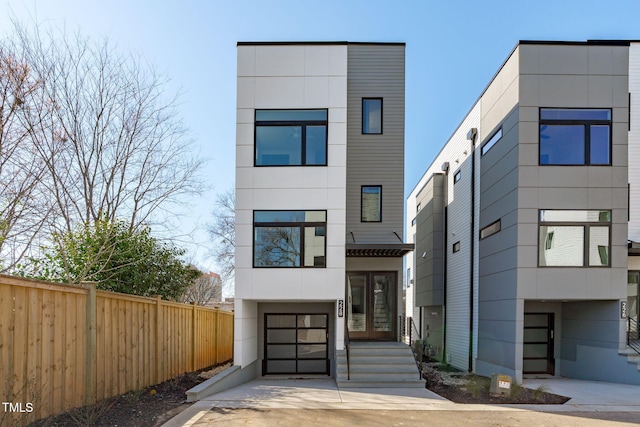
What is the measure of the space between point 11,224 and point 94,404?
16.0 feet

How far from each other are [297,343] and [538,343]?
6.93 metres

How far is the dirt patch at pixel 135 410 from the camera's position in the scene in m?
5.30

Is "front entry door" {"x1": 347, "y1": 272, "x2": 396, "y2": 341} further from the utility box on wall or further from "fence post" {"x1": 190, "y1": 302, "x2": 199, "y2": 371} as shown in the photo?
"fence post" {"x1": 190, "y1": 302, "x2": 199, "y2": 371}

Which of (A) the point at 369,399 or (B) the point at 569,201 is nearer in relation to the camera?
(A) the point at 369,399

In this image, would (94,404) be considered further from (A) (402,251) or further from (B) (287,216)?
(A) (402,251)

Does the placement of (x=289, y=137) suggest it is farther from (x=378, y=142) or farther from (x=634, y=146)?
(x=634, y=146)

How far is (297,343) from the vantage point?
11.7 metres

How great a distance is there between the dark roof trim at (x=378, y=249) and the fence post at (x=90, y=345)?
237 inches

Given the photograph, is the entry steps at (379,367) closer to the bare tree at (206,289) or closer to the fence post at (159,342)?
the fence post at (159,342)

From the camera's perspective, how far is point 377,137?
12.3 m

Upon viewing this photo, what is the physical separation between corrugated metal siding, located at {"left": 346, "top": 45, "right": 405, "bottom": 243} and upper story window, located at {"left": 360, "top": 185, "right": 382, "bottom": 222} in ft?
0.43

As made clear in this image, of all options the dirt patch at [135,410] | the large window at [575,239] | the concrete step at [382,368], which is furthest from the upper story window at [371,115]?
the dirt patch at [135,410]

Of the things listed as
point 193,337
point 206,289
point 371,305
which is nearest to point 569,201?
point 371,305

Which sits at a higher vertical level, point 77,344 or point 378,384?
point 77,344
